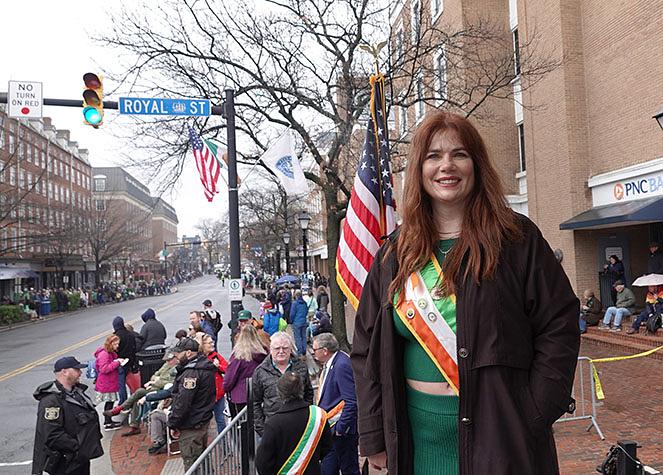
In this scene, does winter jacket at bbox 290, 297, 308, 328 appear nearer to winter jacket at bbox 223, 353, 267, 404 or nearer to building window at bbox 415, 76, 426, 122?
building window at bbox 415, 76, 426, 122

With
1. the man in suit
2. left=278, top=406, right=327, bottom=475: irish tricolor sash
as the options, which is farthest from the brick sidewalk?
left=278, top=406, right=327, bottom=475: irish tricolor sash

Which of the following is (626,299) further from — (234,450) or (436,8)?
(436,8)

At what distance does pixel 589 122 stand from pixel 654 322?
6.59 meters

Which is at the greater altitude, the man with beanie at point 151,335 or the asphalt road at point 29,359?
the man with beanie at point 151,335

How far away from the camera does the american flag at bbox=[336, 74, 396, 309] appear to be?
161 inches

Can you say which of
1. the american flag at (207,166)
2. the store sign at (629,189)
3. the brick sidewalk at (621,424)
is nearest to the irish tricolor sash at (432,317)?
the brick sidewalk at (621,424)

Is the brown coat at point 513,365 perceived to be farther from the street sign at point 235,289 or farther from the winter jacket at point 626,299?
the winter jacket at point 626,299

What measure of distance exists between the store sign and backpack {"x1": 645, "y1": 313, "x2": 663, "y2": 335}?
3.08 meters

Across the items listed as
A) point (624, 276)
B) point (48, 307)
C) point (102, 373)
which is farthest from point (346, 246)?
point (48, 307)

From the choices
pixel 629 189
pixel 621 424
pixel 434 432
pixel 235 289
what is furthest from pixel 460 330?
pixel 629 189

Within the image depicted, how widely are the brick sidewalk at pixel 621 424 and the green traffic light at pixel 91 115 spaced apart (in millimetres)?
9061

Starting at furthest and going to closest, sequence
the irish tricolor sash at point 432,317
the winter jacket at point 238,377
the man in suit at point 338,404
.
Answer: the winter jacket at point 238,377 < the man in suit at point 338,404 < the irish tricolor sash at point 432,317

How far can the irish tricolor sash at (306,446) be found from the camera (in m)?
4.17

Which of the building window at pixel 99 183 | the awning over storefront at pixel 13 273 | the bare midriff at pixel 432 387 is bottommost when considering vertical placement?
the awning over storefront at pixel 13 273
